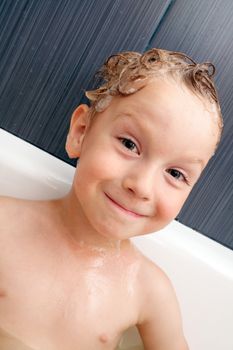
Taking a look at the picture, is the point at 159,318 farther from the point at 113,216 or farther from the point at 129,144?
the point at 129,144

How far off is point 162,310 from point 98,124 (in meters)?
0.45

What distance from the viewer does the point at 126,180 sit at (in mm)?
806

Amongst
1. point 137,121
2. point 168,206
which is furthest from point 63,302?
point 137,121

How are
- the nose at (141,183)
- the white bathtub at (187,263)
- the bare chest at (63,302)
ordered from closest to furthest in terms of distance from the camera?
the nose at (141,183) → the bare chest at (63,302) → the white bathtub at (187,263)

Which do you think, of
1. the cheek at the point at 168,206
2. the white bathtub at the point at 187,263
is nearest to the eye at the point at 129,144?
the cheek at the point at 168,206

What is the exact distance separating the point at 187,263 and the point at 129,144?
445 millimetres

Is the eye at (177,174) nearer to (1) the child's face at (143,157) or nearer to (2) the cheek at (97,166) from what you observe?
(1) the child's face at (143,157)

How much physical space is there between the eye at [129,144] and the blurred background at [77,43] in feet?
1.22

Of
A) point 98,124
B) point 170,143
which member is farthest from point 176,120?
point 98,124

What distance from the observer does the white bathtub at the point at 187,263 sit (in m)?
1.07

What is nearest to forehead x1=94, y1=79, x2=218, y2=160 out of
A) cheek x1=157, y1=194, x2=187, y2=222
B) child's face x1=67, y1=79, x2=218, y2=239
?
Result: child's face x1=67, y1=79, x2=218, y2=239

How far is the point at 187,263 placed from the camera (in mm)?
1141

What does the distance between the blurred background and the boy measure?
16cm

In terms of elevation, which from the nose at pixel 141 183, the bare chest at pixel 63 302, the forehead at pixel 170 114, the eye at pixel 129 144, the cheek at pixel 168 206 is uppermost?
the forehead at pixel 170 114
